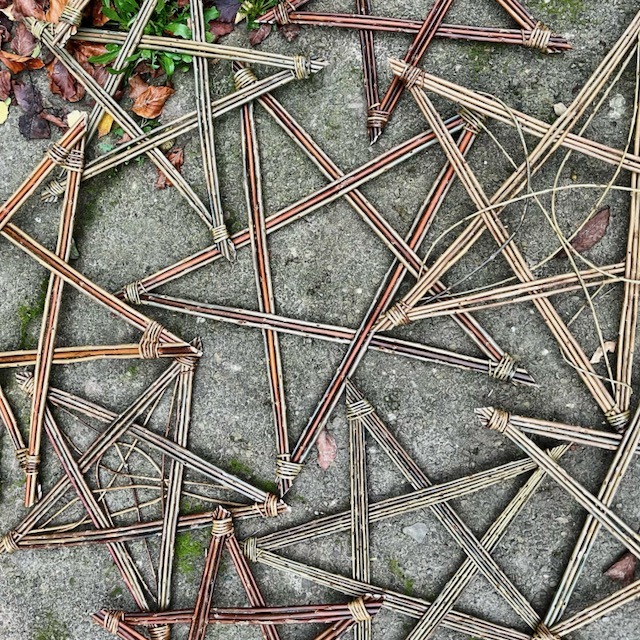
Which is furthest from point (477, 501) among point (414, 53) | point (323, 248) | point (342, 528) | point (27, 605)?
point (27, 605)

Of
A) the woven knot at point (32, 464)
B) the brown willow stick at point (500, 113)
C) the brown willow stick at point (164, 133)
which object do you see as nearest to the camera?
the brown willow stick at point (500, 113)

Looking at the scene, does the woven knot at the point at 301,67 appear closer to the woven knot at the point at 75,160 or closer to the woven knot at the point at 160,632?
the woven knot at the point at 75,160

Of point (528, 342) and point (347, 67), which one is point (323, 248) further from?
point (528, 342)

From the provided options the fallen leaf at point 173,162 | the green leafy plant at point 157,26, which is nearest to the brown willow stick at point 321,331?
the fallen leaf at point 173,162

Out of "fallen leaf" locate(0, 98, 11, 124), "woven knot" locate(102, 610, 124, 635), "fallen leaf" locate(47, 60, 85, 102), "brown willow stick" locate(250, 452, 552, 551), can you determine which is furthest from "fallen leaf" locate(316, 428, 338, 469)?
"fallen leaf" locate(0, 98, 11, 124)

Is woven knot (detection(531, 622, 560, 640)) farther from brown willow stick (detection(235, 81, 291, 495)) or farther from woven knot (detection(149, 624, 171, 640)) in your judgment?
woven knot (detection(149, 624, 171, 640))

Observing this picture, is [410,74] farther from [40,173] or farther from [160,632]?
[160,632]
